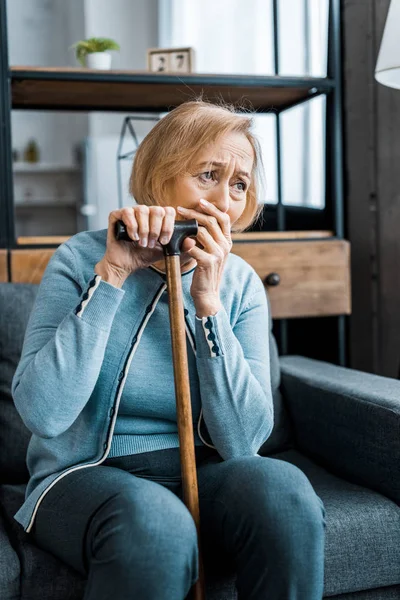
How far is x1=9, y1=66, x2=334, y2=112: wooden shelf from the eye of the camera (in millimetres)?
2021

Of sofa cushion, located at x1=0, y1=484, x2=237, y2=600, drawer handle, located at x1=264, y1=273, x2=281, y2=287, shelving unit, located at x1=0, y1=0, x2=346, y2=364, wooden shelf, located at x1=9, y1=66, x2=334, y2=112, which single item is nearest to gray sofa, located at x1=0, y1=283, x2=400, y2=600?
sofa cushion, located at x1=0, y1=484, x2=237, y2=600

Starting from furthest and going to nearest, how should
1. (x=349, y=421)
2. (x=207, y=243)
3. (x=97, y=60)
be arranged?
(x=97, y=60) < (x=349, y=421) < (x=207, y=243)

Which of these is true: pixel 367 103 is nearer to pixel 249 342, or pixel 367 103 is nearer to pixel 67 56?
pixel 249 342

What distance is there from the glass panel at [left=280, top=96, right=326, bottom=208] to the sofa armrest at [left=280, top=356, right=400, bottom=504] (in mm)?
901

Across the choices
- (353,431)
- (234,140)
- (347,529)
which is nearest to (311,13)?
(234,140)

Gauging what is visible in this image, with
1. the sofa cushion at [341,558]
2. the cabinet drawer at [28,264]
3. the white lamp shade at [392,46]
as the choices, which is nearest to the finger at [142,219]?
the sofa cushion at [341,558]

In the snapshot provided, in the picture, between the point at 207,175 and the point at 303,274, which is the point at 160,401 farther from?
the point at 303,274

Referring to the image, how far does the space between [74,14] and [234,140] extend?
4.43 m

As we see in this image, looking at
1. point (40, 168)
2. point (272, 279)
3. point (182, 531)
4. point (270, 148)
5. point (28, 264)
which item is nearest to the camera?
point (182, 531)

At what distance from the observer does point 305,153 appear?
271 cm

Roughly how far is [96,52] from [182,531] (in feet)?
5.16

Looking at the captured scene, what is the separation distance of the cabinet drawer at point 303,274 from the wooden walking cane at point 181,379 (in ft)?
2.87

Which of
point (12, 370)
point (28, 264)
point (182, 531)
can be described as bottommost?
point (182, 531)

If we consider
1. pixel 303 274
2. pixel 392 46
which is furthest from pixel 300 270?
pixel 392 46
